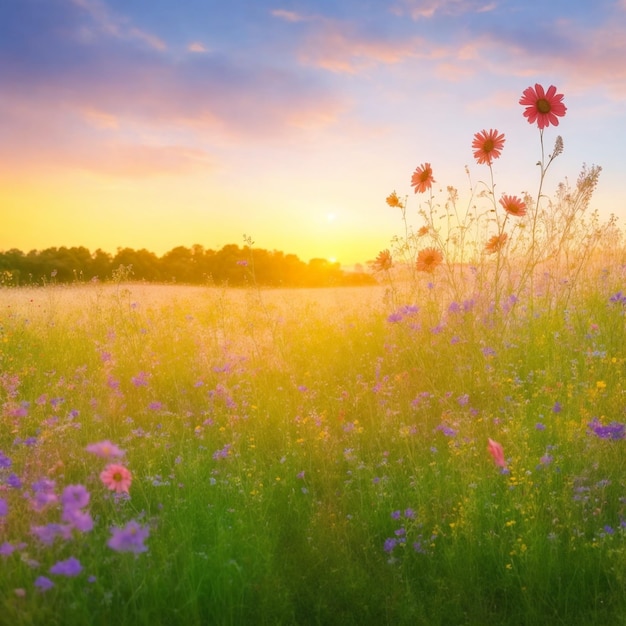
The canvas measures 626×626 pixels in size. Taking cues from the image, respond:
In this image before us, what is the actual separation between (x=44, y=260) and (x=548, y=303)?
1808 centimetres

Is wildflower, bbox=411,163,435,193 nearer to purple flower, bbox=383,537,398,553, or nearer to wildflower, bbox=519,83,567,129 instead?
wildflower, bbox=519,83,567,129

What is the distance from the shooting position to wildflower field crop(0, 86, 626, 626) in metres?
2.28

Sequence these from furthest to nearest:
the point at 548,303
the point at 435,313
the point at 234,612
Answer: the point at 548,303 → the point at 435,313 → the point at 234,612

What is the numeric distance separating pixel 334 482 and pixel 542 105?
317cm

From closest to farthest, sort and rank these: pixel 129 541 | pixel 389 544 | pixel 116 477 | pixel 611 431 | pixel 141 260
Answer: pixel 129 541 < pixel 116 477 < pixel 389 544 < pixel 611 431 < pixel 141 260

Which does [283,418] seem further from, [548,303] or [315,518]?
[548,303]

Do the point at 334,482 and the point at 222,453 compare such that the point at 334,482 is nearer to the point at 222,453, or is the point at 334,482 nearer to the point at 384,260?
the point at 222,453

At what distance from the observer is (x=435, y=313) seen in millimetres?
5410

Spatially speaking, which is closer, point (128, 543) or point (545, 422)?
point (128, 543)

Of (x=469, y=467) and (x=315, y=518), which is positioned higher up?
(x=469, y=467)

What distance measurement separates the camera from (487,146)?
4.73m

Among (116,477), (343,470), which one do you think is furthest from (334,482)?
(116,477)

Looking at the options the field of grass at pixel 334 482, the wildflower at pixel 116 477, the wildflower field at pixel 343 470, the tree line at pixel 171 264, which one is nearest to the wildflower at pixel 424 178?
the wildflower field at pixel 343 470

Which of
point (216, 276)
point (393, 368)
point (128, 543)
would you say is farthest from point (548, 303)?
point (216, 276)
